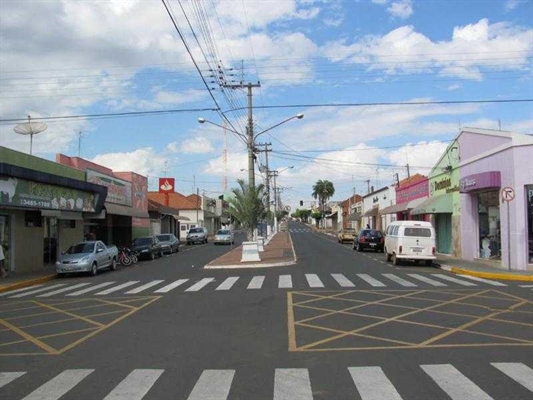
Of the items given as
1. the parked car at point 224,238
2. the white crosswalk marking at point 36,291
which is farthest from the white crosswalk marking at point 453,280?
the parked car at point 224,238

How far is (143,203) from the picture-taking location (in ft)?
165

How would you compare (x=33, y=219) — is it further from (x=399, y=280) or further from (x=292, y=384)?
(x=292, y=384)

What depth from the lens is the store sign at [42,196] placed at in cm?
2308

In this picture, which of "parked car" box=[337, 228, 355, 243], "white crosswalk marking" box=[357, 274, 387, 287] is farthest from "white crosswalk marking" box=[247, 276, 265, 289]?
"parked car" box=[337, 228, 355, 243]

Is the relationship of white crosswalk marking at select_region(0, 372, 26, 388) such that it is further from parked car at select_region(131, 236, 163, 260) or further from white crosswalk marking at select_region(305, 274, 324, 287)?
parked car at select_region(131, 236, 163, 260)

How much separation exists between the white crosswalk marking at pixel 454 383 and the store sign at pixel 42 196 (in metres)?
19.8

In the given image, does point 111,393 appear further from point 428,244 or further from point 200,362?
point 428,244

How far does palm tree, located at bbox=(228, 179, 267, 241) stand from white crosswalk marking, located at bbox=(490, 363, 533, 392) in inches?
986

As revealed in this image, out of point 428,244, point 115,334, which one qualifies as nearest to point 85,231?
point 428,244

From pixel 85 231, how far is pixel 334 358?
31.9m

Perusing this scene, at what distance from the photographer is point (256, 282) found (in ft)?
62.0

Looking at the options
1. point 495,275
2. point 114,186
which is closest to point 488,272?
point 495,275

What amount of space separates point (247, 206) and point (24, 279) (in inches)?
535

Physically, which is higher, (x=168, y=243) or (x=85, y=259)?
(x=168, y=243)
